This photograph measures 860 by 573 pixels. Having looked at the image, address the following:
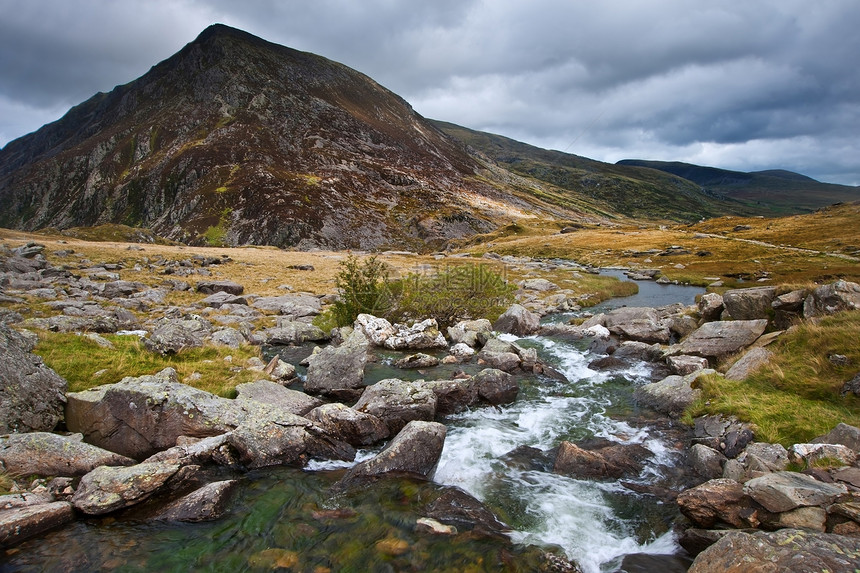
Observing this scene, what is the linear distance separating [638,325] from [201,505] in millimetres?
27249

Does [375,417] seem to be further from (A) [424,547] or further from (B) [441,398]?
(A) [424,547]

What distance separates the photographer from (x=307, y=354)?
23.9m

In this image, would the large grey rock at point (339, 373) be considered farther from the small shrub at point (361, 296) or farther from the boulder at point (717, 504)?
the boulder at point (717, 504)

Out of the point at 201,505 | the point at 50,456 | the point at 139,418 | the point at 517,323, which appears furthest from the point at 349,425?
the point at 517,323

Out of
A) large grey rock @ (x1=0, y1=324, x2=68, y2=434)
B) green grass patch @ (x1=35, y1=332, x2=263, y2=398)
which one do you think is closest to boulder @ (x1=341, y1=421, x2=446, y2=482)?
green grass patch @ (x1=35, y1=332, x2=263, y2=398)

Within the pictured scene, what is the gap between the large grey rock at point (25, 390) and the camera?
1058cm

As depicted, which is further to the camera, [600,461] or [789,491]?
[600,461]

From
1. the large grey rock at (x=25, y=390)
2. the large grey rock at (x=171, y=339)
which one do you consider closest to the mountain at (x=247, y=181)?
the large grey rock at (x=171, y=339)

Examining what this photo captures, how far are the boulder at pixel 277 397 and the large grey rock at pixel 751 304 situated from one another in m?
22.2

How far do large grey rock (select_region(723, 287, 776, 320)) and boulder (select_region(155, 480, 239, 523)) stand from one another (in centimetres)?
2502

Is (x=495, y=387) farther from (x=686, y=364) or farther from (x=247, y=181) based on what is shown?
(x=247, y=181)

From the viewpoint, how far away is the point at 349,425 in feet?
44.6

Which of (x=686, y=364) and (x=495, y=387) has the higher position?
(x=686, y=364)

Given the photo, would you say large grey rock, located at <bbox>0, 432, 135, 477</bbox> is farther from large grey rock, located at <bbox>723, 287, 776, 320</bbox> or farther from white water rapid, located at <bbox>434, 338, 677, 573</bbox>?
large grey rock, located at <bbox>723, 287, 776, 320</bbox>
